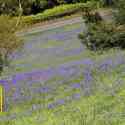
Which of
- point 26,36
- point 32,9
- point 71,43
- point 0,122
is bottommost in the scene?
point 32,9

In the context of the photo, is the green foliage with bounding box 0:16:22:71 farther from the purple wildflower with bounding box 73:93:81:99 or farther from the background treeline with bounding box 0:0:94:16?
the background treeline with bounding box 0:0:94:16

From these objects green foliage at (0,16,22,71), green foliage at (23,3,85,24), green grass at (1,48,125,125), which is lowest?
green foliage at (23,3,85,24)

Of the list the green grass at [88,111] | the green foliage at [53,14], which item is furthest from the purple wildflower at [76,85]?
the green foliage at [53,14]

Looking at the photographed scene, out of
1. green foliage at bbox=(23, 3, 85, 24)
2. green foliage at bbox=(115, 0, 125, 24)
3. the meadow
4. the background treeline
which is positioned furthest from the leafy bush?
the background treeline

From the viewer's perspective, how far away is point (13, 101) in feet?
57.6

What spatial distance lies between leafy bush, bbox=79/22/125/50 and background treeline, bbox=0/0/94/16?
2084 inches

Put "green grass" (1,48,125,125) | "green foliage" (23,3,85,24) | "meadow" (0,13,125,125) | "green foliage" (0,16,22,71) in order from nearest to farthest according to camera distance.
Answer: "green grass" (1,48,125,125), "meadow" (0,13,125,125), "green foliage" (0,16,22,71), "green foliage" (23,3,85,24)

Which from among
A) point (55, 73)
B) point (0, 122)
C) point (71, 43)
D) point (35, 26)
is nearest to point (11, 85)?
point (55, 73)

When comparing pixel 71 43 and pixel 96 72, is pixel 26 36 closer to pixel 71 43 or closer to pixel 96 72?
pixel 71 43

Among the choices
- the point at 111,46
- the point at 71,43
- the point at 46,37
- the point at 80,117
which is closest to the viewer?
the point at 80,117

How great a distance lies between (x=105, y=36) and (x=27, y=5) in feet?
190

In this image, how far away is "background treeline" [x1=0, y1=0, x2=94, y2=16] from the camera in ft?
269

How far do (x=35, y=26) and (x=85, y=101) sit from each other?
5384 centimetres

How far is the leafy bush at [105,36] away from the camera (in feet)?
92.7
